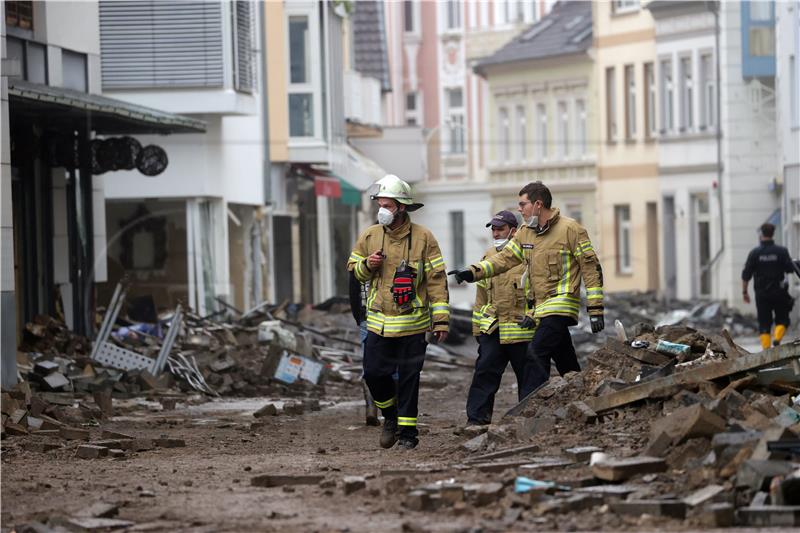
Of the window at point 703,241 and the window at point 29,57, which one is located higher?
the window at point 29,57

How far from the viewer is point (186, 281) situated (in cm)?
3534

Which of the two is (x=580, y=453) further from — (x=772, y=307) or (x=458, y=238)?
(x=458, y=238)

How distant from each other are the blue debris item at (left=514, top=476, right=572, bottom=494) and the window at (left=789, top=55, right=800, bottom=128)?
28967mm

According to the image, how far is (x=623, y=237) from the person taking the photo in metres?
56.6

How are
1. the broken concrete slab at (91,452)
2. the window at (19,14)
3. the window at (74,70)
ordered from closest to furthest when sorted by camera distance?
the broken concrete slab at (91,452) < the window at (19,14) < the window at (74,70)

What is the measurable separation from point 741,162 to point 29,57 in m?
25.9

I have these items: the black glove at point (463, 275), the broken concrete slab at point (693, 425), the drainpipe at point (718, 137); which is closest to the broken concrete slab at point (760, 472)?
the broken concrete slab at point (693, 425)

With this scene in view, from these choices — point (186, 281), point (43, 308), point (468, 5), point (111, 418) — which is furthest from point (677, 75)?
point (111, 418)

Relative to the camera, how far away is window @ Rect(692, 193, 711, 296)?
165 ft

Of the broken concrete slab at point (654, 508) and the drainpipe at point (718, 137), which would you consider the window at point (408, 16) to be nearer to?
the drainpipe at point (718, 137)

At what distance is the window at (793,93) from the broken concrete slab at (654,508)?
2955 cm

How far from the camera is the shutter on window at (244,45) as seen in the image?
34.2 metres

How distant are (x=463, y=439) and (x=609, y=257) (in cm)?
4363

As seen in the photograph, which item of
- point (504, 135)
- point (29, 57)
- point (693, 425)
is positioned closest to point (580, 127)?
point (504, 135)
